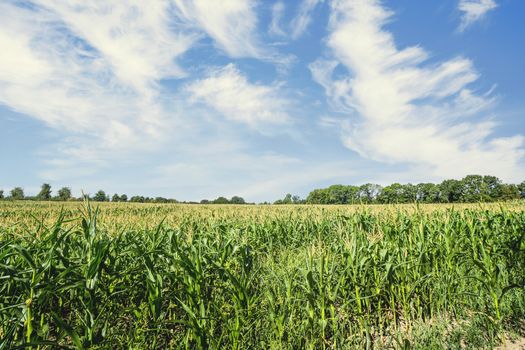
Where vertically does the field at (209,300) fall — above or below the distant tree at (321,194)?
below

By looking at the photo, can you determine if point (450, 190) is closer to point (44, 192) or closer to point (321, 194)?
point (321, 194)

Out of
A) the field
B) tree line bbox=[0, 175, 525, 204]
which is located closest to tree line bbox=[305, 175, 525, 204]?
tree line bbox=[0, 175, 525, 204]

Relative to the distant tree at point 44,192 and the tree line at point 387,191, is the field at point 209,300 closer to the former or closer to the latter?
the tree line at point 387,191

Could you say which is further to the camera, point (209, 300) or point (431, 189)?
point (431, 189)

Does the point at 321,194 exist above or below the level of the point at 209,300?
above

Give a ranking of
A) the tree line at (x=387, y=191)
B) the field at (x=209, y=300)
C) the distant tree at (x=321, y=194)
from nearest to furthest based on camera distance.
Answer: the field at (x=209, y=300) < the tree line at (x=387, y=191) < the distant tree at (x=321, y=194)

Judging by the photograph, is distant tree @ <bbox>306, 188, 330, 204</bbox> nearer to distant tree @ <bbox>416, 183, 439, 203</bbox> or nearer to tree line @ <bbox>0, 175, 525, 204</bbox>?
tree line @ <bbox>0, 175, 525, 204</bbox>

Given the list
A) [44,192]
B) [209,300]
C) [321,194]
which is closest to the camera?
[209,300]

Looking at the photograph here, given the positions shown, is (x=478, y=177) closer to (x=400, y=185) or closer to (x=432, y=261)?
(x=400, y=185)

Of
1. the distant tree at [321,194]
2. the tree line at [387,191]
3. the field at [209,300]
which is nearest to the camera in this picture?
the field at [209,300]

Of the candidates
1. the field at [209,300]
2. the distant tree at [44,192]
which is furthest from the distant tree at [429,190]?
the distant tree at [44,192]

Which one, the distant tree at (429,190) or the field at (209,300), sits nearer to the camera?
the field at (209,300)

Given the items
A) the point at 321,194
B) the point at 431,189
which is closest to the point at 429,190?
the point at 431,189

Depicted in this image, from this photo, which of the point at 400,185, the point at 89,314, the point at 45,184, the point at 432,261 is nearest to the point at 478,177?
the point at 400,185
